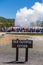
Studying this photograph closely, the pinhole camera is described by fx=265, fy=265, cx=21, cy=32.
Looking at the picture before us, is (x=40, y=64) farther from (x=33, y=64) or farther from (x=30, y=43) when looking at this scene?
(x=30, y=43)

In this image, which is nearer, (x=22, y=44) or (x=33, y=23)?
(x=22, y=44)

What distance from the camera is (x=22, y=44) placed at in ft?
42.7

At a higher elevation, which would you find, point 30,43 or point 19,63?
point 30,43

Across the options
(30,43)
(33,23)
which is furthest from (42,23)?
(30,43)

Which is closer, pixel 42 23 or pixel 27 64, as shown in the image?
pixel 27 64

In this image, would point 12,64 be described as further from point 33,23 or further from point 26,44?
point 33,23

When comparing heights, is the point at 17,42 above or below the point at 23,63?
above

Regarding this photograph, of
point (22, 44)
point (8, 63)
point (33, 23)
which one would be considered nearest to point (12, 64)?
point (8, 63)

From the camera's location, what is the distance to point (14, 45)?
42.8ft

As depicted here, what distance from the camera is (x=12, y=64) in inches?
489

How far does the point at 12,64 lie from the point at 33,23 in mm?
112387

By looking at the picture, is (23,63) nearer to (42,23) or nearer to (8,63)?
(8,63)

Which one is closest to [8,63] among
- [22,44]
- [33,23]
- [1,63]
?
[1,63]

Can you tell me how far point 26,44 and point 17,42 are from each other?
0.45 meters
